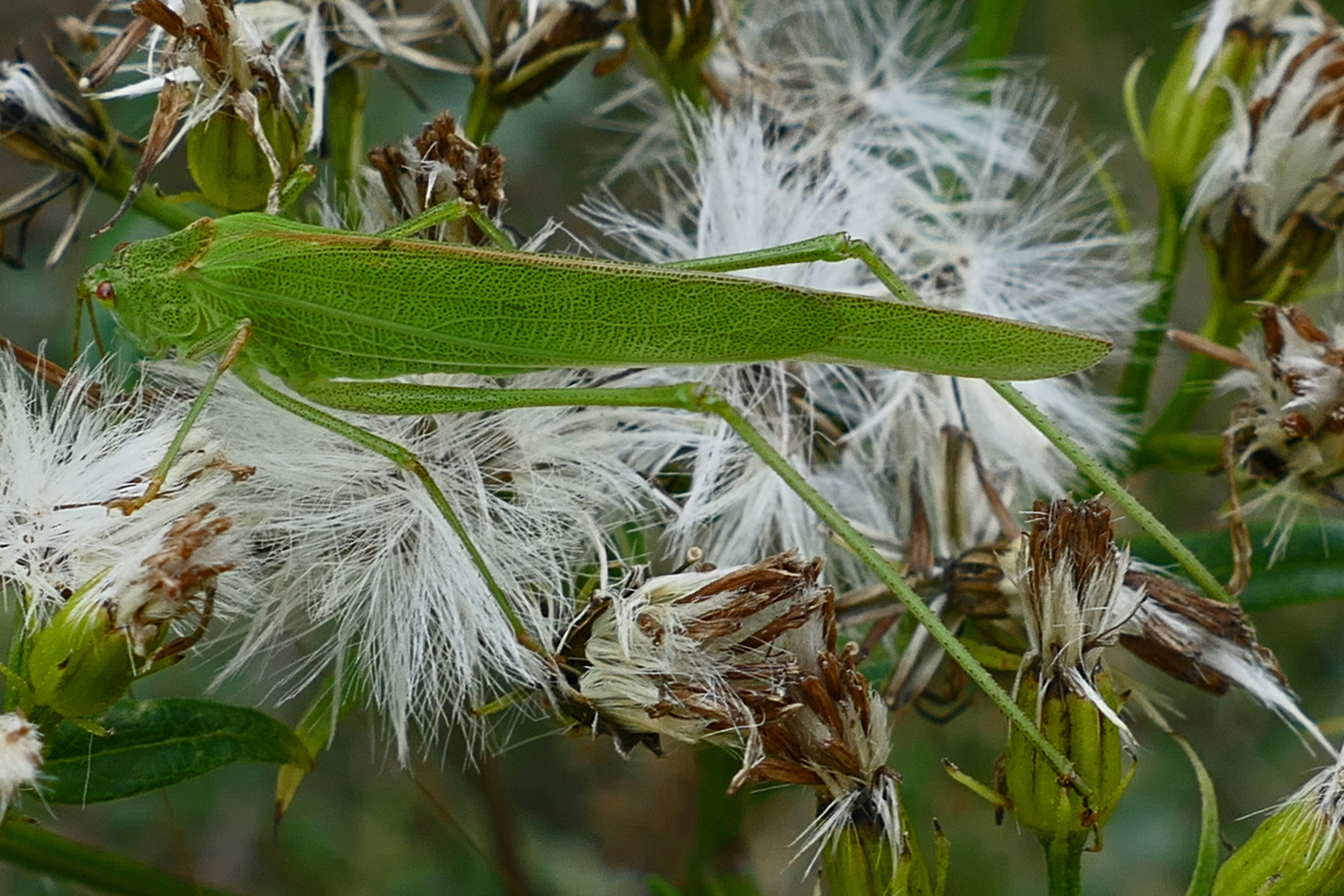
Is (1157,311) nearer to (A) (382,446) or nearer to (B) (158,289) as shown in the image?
(A) (382,446)

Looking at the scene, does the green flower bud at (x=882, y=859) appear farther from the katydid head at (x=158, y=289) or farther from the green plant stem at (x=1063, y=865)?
the katydid head at (x=158, y=289)

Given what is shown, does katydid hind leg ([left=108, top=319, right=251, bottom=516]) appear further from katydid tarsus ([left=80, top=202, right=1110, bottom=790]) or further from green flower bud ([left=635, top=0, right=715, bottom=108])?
green flower bud ([left=635, top=0, right=715, bottom=108])

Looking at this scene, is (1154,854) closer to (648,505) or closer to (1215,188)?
(1215,188)

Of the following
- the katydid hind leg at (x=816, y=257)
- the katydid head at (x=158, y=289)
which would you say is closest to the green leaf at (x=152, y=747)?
the katydid head at (x=158, y=289)

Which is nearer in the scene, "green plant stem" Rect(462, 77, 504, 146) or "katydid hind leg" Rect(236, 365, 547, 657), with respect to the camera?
"katydid hind leg" Rect(236, 365, 547, 657)

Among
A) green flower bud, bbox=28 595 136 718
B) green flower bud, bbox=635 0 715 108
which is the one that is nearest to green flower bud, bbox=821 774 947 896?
green flower bud, bbox=28 595 136 718

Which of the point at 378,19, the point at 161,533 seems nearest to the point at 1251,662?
the point at 161,533
